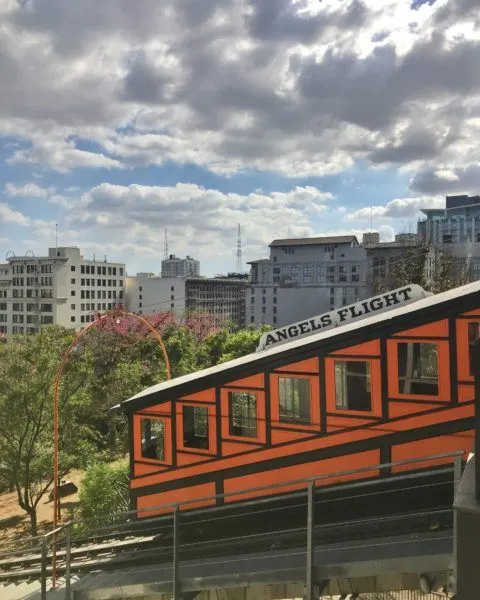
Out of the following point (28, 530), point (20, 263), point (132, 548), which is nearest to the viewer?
point (132, 548)

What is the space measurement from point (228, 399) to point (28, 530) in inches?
528

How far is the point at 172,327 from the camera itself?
3553 centimetres

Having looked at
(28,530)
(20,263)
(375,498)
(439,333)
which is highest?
(20,263)

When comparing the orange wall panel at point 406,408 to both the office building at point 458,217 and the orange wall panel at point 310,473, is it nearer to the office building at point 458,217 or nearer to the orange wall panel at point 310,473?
the orange wall panel at point 310,473

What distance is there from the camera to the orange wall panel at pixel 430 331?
8133 millimetres

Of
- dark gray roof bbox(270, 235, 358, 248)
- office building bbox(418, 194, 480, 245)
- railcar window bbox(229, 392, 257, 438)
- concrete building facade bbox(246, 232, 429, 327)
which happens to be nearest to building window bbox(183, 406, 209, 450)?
railcar window bbox(229, 392, 257, 438)

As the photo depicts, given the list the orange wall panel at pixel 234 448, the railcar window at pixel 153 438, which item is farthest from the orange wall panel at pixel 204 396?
the railcar window at pixel 153 438

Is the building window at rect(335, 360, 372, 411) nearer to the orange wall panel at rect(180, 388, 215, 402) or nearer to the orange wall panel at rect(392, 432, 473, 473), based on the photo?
the orange wall panel at rect(392, 432, 473, 473)

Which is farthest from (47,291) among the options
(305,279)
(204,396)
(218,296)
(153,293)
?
(204,396)

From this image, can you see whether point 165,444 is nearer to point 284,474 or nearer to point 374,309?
point 284,474

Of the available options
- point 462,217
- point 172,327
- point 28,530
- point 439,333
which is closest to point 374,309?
point 439,333

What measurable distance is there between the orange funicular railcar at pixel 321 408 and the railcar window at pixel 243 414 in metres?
0.02

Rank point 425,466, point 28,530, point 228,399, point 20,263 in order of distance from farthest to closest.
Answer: point 20,263, point 28,530, point 228,399, point 425,466

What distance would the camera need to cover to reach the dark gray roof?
2815 inches
